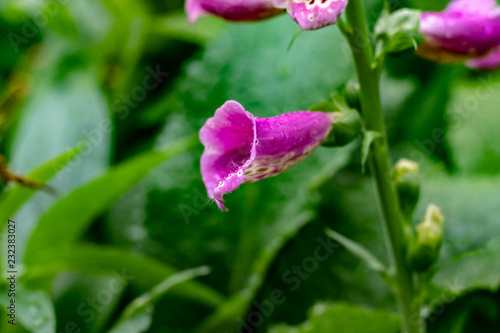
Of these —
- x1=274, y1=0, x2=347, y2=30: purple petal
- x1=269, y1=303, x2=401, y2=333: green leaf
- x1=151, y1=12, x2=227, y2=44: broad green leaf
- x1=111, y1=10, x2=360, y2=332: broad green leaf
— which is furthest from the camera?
x1=151, y1=12, x2=227, y2=44: broad green leaf

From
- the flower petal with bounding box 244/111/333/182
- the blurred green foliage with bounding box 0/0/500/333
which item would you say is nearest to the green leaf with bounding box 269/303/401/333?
the blurred green foliage with bounding box 0/0/500/333

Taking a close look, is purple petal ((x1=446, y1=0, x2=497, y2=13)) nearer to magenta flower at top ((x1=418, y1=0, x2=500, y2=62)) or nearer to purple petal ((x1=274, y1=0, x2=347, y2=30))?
magenta flower at top ((x1=418, y1=0, x2=500, y2=62))

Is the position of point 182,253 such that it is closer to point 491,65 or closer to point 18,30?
point 491,65

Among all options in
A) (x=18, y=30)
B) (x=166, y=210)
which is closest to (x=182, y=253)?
(x=166, y=210)

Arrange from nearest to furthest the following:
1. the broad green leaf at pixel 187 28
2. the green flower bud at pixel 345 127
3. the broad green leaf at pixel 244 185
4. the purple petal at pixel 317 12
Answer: the purple petal at pixel 317 12
the green flower bud at pixel 345 127
the broad green leaf at pixel 244 185
the broad green leaf at pixel 187 28

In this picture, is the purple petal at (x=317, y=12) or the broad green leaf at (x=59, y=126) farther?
the broad green leaf at (x=59, y=126)

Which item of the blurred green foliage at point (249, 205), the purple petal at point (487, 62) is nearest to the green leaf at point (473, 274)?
the blurred green foliage at point (249, 205)

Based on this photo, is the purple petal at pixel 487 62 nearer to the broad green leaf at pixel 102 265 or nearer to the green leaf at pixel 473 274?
the green leaf at pixel 473 274
